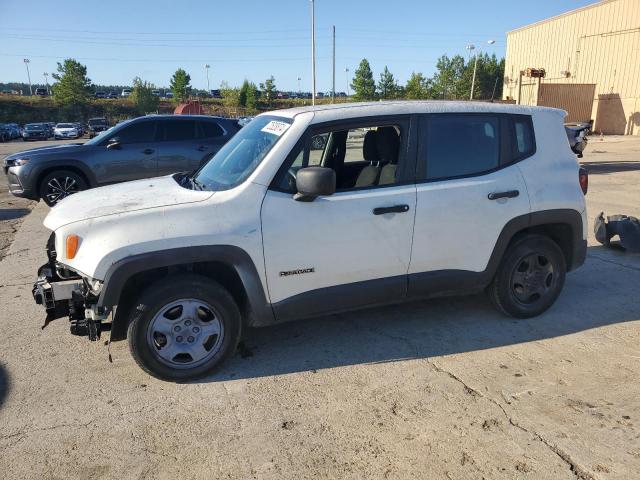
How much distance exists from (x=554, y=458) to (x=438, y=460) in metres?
0.61

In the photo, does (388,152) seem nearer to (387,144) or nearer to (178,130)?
(387,144)

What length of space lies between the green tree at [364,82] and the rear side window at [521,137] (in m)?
54.1

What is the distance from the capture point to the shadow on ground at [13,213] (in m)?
9.73

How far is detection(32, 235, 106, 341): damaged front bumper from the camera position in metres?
3.33

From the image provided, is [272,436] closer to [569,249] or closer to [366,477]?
[366,477]

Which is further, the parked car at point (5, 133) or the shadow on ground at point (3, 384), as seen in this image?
the parked car at point (5, 133)

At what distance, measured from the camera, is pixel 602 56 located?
1313 inches

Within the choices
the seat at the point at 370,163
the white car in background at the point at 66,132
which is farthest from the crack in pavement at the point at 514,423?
the white car in background at the point at 66,132

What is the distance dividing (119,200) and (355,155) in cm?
200

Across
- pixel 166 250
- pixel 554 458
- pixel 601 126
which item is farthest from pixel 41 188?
pixel 601 126

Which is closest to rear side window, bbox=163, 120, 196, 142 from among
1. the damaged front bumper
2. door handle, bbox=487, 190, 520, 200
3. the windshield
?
the windshield

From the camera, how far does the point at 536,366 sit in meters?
3.58

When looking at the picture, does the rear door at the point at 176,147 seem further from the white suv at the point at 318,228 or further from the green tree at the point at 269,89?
the green tree at the point at 269,89

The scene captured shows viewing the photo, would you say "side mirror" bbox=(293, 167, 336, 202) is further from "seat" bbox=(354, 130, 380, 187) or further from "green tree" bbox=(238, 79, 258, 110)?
"green tree" bbox=(238, 79, 258, 110)
